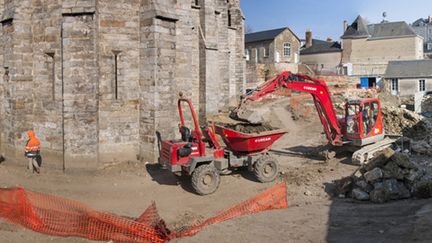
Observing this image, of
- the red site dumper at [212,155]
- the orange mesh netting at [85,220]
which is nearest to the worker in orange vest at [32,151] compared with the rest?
the orange mesh netting at [85,220]

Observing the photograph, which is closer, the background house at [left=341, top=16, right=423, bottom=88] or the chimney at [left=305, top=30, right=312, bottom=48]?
the background house at [left=341, top=16, right=423, bottom=88]

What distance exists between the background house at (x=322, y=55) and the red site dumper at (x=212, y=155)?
4718 cm

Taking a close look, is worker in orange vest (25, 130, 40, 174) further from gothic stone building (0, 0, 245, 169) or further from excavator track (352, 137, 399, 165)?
excavator track (352, 137, 399, 165)

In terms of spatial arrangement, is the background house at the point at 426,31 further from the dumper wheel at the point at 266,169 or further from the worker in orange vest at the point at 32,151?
the worker in orange vest at the point at 32,151

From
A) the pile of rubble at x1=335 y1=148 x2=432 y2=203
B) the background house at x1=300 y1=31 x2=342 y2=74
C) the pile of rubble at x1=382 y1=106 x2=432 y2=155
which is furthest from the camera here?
the background house at x1=300 y1=31 x2=342 y2=74

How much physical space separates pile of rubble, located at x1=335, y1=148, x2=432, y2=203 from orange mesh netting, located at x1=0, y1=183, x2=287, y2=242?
2.11m

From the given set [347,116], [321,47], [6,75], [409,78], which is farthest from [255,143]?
[321,47]

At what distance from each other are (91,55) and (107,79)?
100 centimetres

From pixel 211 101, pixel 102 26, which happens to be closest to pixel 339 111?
pixel 211 101

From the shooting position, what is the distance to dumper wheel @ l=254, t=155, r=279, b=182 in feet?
41.8

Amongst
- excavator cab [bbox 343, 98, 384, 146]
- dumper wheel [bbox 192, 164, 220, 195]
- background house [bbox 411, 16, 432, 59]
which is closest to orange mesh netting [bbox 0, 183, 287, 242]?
dumper wheel [bbox 192, 164, 220, 195]

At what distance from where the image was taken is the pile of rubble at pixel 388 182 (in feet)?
35.0

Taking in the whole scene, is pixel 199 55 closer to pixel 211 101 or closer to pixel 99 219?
pixel 211 101

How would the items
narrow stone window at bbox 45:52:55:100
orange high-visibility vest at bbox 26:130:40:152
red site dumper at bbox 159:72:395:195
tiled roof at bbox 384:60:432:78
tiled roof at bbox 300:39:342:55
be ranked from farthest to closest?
tiled roof at bbox 300:39:342:55 < tiled roof at bbox 384:60:432:78 < narrow stone window at bbox 45:52:55:100 < orange high-visibility vest at bbox 26:130:40:152 < red site dumper at bbox 159:72:395:195
